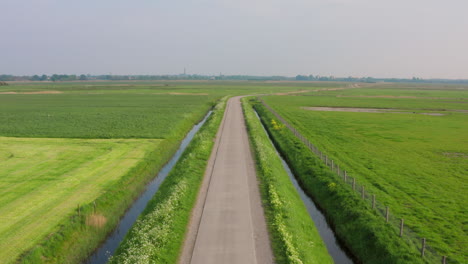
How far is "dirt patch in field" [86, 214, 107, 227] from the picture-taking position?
20000 mm

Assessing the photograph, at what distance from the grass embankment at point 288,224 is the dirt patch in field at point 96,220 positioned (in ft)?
33.9

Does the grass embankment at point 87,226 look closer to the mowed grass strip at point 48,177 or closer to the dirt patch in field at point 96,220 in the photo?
the dirt patch in field at point 96,220

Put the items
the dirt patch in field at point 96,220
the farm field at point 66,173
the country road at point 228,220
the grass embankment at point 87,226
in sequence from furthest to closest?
the dirt patch in field at point 96,220 < the farm field at point 66,173 < the grass embankment at point 87,226 < the country road at point 228,220

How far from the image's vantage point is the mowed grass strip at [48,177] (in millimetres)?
18594

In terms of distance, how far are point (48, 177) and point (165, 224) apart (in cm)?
1510

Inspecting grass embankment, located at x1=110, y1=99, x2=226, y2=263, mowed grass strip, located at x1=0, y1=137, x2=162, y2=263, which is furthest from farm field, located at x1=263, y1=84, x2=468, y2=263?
mowed grass strip, located at x1=0, y1=137, x2=162, y2=263

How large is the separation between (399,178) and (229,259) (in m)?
19.5

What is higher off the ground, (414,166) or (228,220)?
(414,166)

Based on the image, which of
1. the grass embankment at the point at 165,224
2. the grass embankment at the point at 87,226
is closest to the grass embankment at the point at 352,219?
the grass embankment at the point at 165,224

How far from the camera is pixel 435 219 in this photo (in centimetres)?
2020

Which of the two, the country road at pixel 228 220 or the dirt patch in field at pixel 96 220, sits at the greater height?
the country road at pixel 228 220

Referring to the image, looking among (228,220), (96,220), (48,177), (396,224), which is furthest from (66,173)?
(396,224)

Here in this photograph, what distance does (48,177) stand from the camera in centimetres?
2739

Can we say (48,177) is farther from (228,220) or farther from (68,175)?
(228,220)
